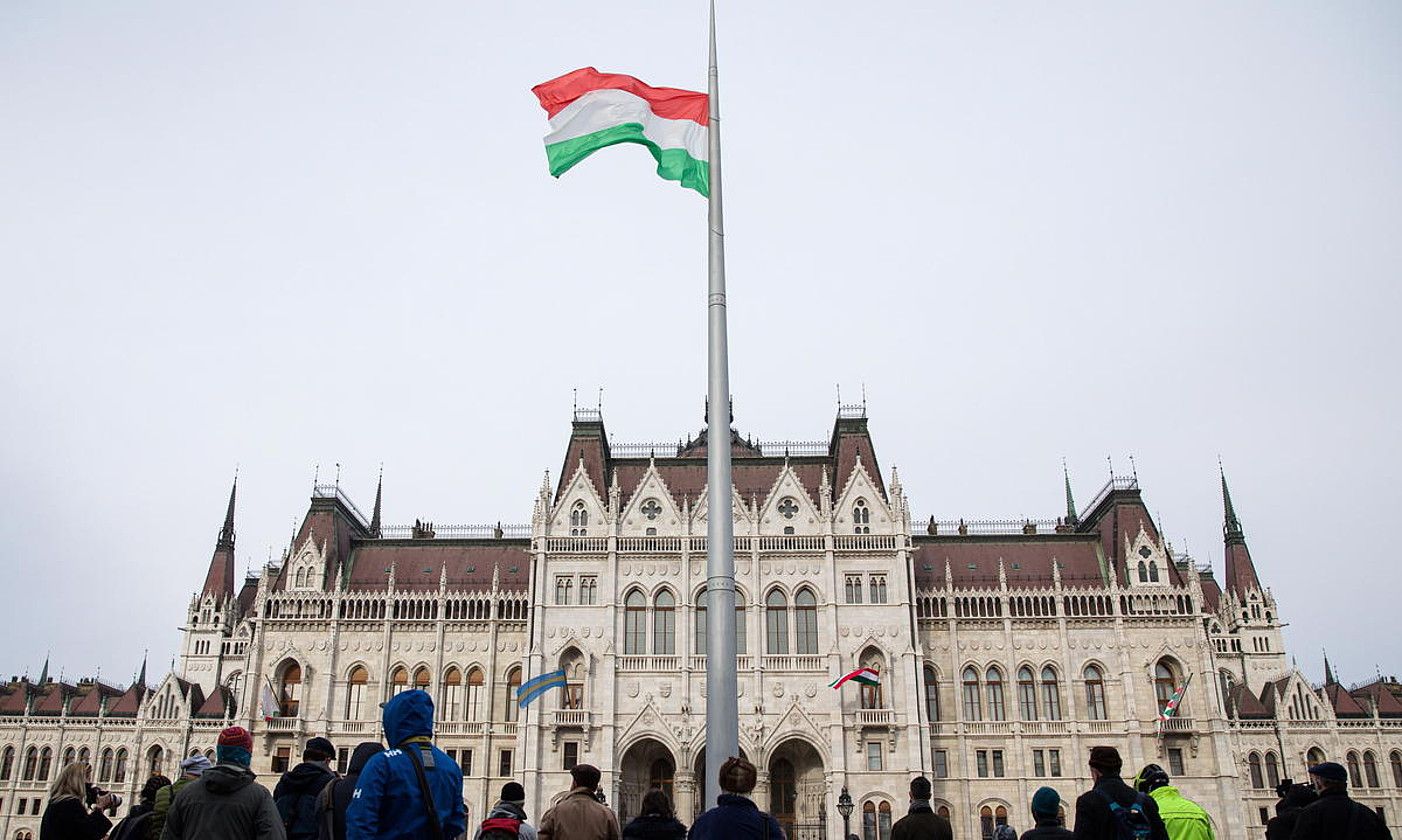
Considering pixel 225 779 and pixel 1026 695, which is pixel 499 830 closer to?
pixel 225 779

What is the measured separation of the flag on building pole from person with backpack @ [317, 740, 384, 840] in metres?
43.9

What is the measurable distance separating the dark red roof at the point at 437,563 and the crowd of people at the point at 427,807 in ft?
166

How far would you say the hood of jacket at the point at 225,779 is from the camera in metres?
8.41

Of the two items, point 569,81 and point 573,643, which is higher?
point 569,81

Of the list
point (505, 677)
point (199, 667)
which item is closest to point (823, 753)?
point (505, 677)

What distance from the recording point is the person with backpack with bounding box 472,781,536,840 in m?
8.60

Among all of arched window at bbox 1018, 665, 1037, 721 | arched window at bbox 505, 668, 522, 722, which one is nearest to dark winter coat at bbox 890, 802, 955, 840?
arched window at bbox 1018, 665, 1037, 721

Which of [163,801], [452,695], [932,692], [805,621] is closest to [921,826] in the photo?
[163,801]

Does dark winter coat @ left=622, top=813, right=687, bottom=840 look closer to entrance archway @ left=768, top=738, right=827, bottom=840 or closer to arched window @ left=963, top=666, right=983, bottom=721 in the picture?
entrance archway @ left=768, top=738, right=827, bottom=840

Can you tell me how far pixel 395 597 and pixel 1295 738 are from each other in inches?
1938

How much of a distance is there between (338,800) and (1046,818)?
6452 mm

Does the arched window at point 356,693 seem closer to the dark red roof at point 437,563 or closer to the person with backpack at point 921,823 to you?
the dark red roof at point 437,563

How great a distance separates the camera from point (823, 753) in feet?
171

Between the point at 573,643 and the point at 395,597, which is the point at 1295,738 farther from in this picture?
the point at 395,597
